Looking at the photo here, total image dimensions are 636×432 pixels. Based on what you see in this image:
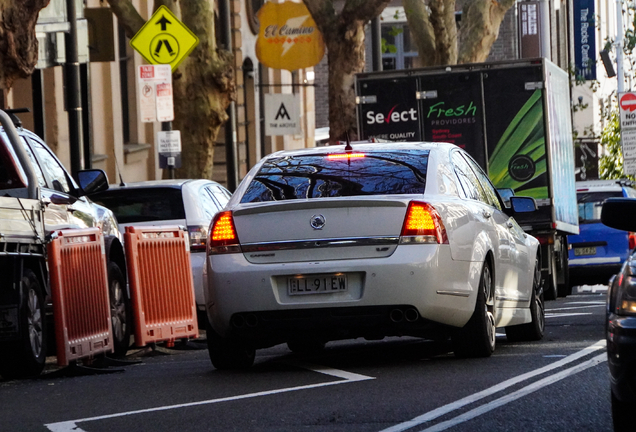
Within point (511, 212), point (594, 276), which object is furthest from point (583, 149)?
point (511, 212)

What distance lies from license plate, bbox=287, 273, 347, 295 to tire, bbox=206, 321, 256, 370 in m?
0.77

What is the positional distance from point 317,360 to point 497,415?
11.1 ft

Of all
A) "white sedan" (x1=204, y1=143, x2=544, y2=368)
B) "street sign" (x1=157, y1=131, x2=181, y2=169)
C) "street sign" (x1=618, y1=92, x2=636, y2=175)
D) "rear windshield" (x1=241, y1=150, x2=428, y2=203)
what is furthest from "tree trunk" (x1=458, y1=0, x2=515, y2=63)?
"white sedan" (x1=204, y1=143, x2=544, y2=368)

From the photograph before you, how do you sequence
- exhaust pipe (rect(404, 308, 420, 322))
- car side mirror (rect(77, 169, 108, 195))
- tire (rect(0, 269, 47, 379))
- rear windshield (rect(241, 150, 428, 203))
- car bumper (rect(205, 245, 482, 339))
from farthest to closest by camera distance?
car side mirror (rect(77, 169, 108, 195)) < tire (rect(0, 269, 47, 379)) < rear windshield (rect(241, 150, 428, 203)) < exhaust pipe (rect(404, 308, 420, 322)) < car bumper (rect(205, 245, 482, 339))

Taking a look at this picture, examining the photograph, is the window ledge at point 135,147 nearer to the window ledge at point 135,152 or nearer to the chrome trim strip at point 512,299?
the window ledge at point 135,152

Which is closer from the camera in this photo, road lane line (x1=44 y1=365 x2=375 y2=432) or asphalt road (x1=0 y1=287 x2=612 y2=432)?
asphalt road (x1=0 y1=287 x2=612 y2=432)

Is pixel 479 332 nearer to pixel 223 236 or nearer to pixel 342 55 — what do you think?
pixel 223 236

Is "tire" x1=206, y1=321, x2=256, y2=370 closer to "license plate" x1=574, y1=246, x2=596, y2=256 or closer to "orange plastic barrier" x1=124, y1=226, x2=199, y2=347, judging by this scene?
"orange plastic barrier" x1=124, y1=226, x2=199, y2=347

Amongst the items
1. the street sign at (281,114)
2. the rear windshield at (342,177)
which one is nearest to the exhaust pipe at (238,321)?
the rear windshield at (342,177)

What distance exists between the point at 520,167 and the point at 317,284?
34.1 feet

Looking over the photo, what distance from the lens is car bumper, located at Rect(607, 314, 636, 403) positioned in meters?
5.52

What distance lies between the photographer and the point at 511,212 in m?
11.7

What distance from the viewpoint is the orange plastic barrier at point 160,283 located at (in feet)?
39.6

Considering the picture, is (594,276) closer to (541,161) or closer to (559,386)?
(541,161)
